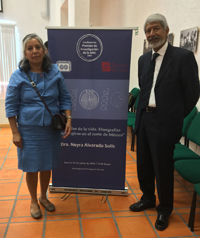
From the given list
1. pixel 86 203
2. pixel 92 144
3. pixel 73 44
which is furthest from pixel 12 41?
pixel 86 203

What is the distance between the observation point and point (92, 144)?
253 centimetres

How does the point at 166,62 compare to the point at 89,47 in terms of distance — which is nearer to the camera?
the point at 166,62

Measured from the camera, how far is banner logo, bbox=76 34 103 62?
90.7 inches

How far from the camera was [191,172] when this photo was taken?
2168mm

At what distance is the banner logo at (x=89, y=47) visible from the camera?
7.56 feet

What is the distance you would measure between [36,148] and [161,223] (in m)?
1.30

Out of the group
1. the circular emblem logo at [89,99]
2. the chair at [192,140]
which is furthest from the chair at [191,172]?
the circular emblem logo at [89,99]

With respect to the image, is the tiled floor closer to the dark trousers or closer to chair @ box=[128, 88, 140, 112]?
the dark trousers

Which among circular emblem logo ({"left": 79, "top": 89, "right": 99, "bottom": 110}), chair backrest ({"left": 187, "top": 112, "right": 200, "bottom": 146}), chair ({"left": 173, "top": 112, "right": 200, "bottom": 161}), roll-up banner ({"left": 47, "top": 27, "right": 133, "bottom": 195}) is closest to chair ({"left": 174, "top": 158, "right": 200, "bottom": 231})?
chair ({"left": 173, "top": 112, "right": 200, "bottom": 161})

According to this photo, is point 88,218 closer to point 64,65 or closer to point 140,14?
point 64,65

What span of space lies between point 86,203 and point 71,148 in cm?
60

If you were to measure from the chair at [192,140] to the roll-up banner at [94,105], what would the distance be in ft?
2.10

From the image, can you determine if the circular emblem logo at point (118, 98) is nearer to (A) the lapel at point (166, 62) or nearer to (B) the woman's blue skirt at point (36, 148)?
(A) the lapel at point (166, 62)

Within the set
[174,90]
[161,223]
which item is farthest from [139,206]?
[174,90]
